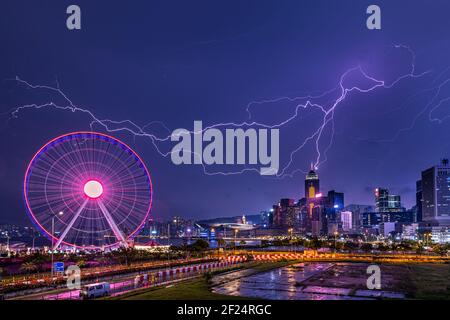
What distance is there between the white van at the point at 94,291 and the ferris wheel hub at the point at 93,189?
72.5 ft

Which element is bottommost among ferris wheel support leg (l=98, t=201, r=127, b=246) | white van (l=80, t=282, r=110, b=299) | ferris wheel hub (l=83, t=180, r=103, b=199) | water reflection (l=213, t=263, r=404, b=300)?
water reflection (l=213, t=263, r=404, b=300)

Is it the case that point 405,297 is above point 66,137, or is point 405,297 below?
below

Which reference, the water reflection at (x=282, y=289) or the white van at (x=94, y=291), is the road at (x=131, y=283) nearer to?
the white van at (x=94, y=291)

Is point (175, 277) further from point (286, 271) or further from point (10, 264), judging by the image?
point (10, 264)

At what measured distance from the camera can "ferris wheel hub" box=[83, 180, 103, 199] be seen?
5275cm

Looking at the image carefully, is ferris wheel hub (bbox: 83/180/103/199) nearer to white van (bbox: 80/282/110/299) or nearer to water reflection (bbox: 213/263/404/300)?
water reflection (bbox: 213/263/404/300)

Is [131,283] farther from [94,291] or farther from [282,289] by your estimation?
[282,289]

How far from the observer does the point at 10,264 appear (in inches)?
2347

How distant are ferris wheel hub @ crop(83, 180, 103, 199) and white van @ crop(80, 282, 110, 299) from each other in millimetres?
22093

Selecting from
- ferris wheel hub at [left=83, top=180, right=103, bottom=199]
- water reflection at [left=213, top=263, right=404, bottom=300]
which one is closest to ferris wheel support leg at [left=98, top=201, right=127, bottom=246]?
ferris wheel hub at [left=83, top=180, right=103, bottom=199]

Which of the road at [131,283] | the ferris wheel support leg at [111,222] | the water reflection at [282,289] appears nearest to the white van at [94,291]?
the road at [131,283]

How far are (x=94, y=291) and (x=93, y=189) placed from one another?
23562 mm
